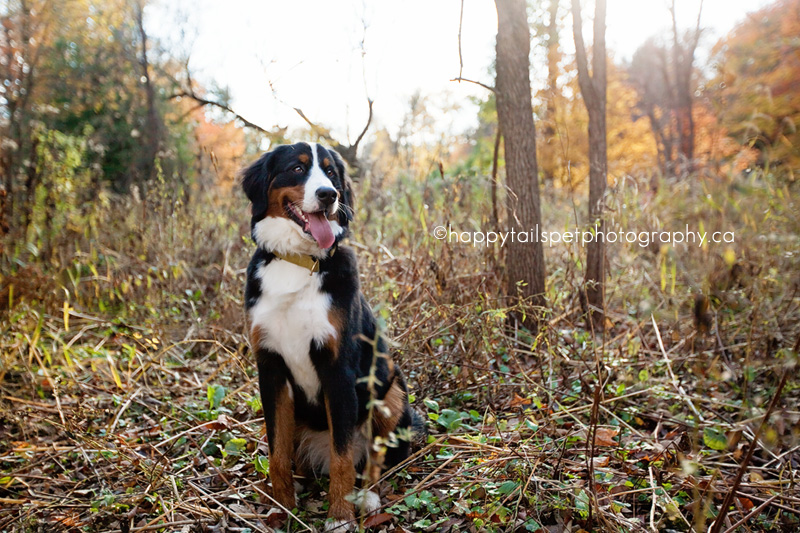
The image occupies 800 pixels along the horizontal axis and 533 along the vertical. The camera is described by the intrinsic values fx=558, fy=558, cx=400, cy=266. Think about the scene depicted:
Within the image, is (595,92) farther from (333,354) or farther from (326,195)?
(333,354)

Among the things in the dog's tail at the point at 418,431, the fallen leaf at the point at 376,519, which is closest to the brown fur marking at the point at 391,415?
the dog's tail at the point at 418,431

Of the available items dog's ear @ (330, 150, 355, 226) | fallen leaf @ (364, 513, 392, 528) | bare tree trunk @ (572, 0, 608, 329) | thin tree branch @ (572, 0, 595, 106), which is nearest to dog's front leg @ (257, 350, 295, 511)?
fallen leaf @ (364, 513, 392, 528)

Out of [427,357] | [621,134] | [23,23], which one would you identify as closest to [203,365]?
[427,357]

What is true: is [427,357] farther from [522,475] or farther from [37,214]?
[37,214]

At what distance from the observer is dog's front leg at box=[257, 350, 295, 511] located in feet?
8.49

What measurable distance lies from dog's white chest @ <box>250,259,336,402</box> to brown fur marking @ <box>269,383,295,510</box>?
14 cm

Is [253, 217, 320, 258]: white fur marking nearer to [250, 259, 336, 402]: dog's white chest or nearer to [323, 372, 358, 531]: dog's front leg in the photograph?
[250, 259, 336, 402]: dog's white chest

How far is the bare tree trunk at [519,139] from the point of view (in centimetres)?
438

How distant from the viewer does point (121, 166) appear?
49.3ft

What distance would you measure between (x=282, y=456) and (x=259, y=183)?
136cm

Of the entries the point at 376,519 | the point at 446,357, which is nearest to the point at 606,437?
the point at 446,357

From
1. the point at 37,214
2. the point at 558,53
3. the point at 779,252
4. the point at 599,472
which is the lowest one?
the point at 599,472

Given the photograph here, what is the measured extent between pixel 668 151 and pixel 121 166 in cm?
1572

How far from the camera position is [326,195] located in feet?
8.85
